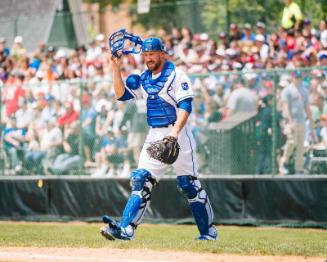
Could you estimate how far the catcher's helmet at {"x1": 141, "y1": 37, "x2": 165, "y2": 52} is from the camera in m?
9.82

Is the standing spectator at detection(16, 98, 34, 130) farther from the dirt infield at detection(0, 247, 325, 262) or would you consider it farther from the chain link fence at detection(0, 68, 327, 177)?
the dirt infield at detection(0, 247, 325, 262)

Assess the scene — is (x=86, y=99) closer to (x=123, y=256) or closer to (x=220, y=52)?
(x=220, y=52)

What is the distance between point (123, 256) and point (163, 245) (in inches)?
52.5

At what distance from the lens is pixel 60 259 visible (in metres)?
8.91

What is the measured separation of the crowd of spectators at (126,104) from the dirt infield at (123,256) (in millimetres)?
4948

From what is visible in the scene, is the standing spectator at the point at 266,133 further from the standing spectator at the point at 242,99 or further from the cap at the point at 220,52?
the cap at the point at 220,52

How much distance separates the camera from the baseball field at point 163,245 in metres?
9.07

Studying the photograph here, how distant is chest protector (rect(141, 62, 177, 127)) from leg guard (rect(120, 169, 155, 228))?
0.66 meters

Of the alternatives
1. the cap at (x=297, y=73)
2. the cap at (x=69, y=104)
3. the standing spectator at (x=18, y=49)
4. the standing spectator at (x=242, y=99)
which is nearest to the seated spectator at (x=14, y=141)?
the cap at (x=69, y=104)

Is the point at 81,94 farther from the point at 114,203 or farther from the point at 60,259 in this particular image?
the point at 60,259

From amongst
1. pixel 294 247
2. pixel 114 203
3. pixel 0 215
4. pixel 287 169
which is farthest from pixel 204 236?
pixel 0 215

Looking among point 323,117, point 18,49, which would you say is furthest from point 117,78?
point 18,49

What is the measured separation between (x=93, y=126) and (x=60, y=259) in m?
6.85

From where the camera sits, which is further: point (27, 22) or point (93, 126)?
point (27, 22)
